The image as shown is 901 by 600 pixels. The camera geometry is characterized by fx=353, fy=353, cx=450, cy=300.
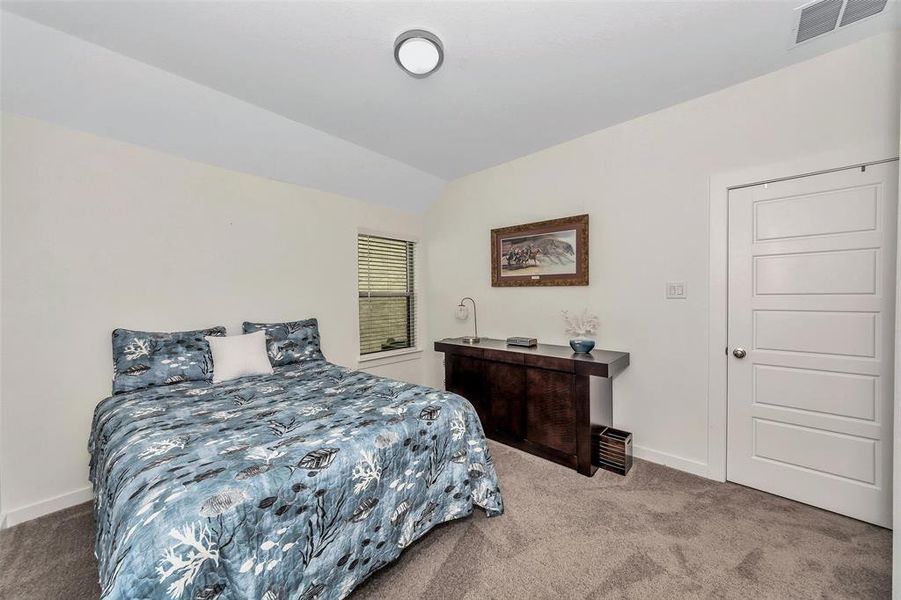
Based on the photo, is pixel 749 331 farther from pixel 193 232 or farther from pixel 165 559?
pixel 193 232

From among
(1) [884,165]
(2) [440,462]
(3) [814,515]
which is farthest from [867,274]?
(2) [440,462]

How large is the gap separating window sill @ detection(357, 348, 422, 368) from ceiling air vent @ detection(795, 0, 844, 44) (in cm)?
394

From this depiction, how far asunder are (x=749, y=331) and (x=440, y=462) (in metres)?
2.18

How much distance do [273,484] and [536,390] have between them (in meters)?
2.05

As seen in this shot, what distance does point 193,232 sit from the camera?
109 inches

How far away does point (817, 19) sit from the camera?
5.91 ft

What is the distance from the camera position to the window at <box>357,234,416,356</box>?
397cm

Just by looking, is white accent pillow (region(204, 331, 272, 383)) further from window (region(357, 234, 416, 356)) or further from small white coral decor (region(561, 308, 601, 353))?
small white coral decor (region(561, 308, 601, 353))

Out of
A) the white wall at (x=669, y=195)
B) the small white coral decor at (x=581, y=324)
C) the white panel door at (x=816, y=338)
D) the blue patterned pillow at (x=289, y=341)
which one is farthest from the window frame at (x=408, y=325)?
the white panel door at (x=816, y=338)

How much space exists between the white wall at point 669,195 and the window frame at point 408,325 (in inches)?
51.8

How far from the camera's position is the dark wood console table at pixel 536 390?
101 inches

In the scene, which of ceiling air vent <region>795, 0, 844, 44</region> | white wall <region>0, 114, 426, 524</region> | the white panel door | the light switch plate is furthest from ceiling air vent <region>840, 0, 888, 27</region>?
white wall <region>0, 114, 426, 524</region>

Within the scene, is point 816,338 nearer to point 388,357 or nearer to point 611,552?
point 611,552

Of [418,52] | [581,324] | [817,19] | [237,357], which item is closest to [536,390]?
[581,324]
